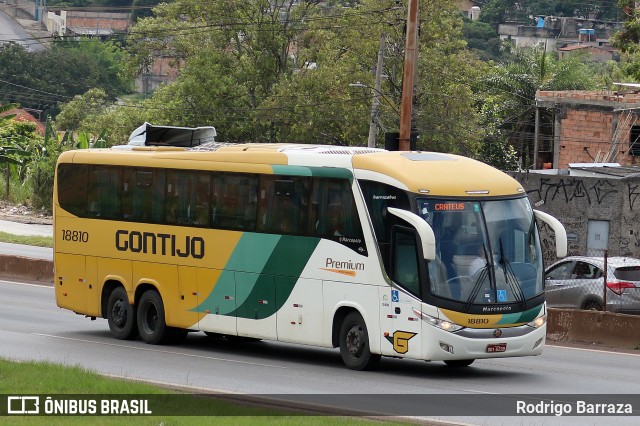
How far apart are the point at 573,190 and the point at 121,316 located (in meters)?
14.9

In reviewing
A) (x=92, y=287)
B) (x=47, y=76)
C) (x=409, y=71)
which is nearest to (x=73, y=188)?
(x=92, y=287)

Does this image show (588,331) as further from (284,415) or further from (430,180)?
(284,415)

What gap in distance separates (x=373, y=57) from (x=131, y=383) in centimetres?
4547

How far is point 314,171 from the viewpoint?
17078 mm

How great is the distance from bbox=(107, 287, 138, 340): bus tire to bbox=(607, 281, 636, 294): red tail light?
9351mm

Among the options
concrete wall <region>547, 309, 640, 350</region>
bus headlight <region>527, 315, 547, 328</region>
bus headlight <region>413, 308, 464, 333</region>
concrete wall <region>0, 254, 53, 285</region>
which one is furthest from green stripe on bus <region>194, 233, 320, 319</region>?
concrete wall <region>0, 254, 53, 285</region>

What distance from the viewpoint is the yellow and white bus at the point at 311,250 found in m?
15.6

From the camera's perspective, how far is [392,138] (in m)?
26.6

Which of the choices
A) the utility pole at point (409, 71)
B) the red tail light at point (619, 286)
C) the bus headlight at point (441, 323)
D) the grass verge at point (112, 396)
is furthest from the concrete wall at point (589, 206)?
the grass verge at point (112, 396)

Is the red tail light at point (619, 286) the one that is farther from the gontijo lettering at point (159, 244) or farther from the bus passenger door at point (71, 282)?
the bus passenger door at point (71, 282)

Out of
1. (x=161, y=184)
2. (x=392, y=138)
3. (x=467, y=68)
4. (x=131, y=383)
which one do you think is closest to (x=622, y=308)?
(x=392, y=138)

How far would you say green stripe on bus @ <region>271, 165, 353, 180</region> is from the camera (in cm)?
1666

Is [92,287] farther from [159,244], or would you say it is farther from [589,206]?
[589,206]

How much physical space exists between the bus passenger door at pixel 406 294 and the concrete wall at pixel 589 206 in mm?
15247
